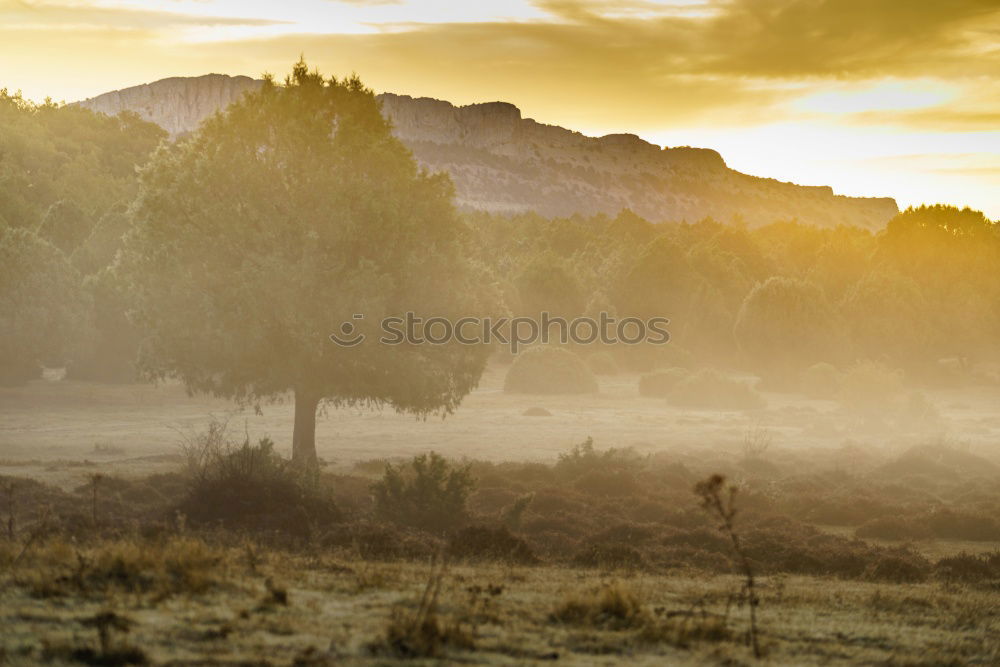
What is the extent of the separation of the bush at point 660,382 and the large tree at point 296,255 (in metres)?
25.9

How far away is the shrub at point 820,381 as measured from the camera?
53375 millimetres

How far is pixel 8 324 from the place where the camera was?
4181 cm

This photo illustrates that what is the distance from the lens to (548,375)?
5125 cm

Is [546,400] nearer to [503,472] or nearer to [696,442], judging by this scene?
[696,442]

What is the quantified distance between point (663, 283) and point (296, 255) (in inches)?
1969

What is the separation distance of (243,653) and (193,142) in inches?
792

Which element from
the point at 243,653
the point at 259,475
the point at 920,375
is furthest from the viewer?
the point at 920,375

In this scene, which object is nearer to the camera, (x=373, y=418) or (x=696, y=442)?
(x=696, y=442)

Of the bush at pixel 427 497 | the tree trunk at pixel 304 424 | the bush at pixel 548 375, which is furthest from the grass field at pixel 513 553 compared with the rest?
the bush at pixel 548 375

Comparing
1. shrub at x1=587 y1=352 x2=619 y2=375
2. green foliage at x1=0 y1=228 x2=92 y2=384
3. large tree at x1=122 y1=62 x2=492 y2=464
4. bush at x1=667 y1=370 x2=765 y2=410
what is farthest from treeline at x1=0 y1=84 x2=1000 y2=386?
large tree at x1=122 y1=62 x2=492 y2=464

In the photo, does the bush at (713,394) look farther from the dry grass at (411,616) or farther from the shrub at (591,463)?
the dry grass at (411,616)

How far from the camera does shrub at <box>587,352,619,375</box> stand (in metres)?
63.0

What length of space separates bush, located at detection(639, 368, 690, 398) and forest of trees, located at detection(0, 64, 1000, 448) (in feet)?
25.9

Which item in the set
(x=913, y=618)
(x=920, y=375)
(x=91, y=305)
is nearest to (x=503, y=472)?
(x=913, y=618)
